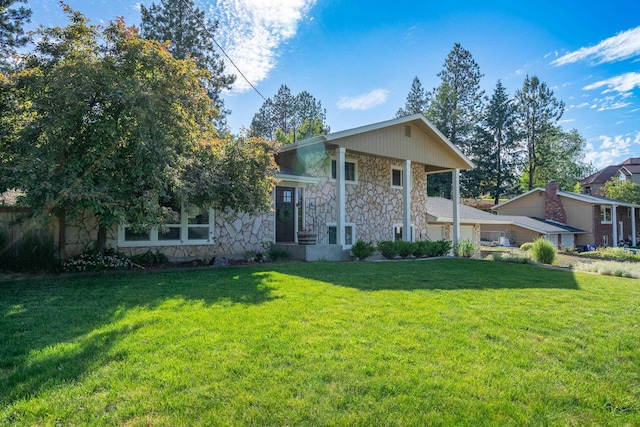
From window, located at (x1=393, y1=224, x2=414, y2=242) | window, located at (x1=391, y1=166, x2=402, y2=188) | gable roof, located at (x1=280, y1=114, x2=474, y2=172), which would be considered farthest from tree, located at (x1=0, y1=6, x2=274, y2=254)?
window, located at (x1=393, y1=224, x2=414, y2=242)

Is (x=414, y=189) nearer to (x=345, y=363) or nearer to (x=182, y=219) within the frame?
(x=182, y=219)

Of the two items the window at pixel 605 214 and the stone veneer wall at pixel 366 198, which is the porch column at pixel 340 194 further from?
the window at pixel 605 214

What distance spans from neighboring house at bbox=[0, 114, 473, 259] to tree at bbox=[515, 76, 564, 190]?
26.4 meters

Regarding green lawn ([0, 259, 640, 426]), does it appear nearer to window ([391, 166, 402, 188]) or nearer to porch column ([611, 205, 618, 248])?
window ([391, 166, 402, 188])

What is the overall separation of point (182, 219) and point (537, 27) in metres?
13.7

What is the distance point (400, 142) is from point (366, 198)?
256 cm

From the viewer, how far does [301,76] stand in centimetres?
1620

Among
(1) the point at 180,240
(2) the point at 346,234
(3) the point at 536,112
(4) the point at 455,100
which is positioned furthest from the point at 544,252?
(3) the point at 536,112

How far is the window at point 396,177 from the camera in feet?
51.5

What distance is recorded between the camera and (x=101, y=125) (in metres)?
6.51

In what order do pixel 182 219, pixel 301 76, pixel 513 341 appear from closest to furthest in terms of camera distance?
pixel 513 341 < pixel 182 219 < pixel 301 76

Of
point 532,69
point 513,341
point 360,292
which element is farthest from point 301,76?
point 532,69

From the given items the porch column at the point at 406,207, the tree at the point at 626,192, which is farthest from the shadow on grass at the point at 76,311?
the tree at the point at 626,192

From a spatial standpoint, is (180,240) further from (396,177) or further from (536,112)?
(536,112)
